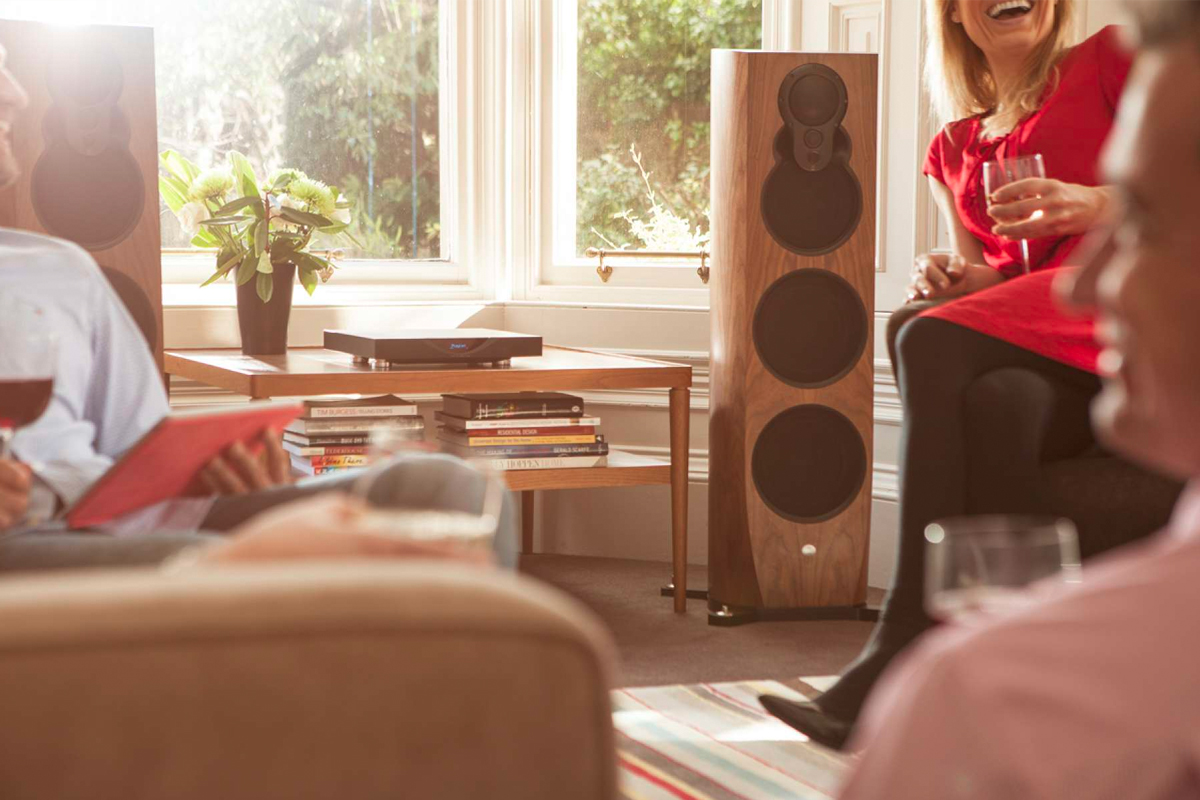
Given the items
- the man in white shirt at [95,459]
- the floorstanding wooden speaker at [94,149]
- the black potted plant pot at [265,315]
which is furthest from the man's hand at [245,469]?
the black potted plant pot at [265,315]

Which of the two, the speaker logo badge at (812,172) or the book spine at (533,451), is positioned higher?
the speaker logo badge at (812,172)

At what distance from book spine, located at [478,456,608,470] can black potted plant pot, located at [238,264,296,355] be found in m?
0.52

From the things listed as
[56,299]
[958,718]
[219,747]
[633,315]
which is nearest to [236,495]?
[56,299]

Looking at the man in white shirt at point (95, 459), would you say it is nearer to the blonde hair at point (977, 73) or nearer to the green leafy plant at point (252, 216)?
the green leafy plant at point (252, 216)

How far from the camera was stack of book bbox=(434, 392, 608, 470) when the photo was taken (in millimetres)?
2742

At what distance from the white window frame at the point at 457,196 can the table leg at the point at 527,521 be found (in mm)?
544

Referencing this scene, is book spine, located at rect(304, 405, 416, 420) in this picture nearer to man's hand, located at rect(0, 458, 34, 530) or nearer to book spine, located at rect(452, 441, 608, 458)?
book spine, located at rect(452, 441, 608, 458)

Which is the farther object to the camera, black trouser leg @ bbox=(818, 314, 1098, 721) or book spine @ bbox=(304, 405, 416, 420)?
book spine @ bbox=(304, 405, 416, 420)

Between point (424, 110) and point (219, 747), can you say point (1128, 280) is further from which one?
point (424, 110)

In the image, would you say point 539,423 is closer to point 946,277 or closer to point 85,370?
point 946,277

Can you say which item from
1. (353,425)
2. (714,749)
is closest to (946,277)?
(714,749)

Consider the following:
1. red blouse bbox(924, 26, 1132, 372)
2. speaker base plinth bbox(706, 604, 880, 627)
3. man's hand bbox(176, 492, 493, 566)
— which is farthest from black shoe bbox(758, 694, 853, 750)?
man's hand bbox(176, 492, 493, 566)

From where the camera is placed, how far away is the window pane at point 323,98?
3.29 metres

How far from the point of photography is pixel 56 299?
4.80ft
